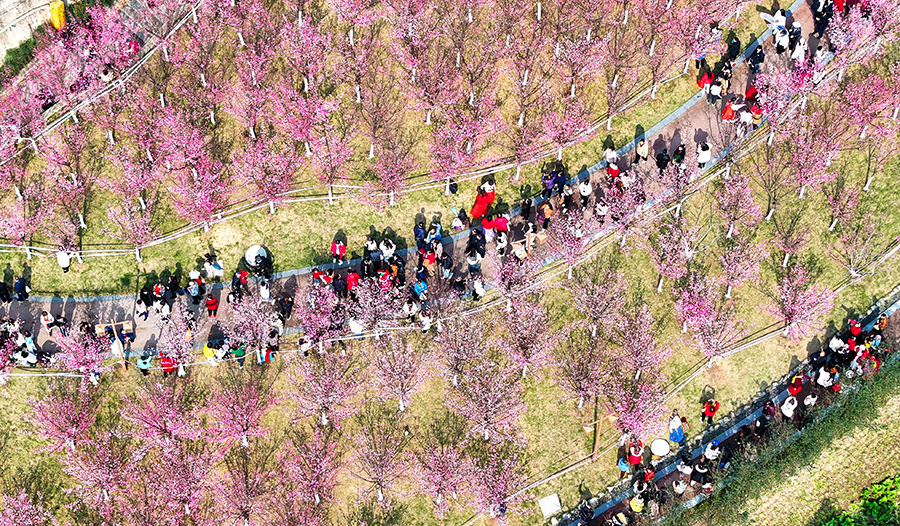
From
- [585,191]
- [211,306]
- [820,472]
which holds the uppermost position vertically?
[211,306]

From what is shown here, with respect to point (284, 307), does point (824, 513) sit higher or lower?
lower

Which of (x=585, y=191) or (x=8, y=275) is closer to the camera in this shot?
(x=585, y=191)

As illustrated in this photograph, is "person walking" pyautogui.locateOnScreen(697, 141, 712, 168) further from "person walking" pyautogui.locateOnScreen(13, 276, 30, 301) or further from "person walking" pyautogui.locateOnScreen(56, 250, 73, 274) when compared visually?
"person walking" pyautogui.locateOnScreen(13, 276, 30, 301)

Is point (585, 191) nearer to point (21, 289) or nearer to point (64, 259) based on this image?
point (64, 259)

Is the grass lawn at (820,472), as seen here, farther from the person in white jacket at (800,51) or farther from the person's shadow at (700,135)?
the person in white jacket at (800,51)

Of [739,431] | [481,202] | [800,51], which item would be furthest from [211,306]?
[800,51]

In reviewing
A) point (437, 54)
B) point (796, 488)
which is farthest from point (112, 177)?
point (796, 488)
